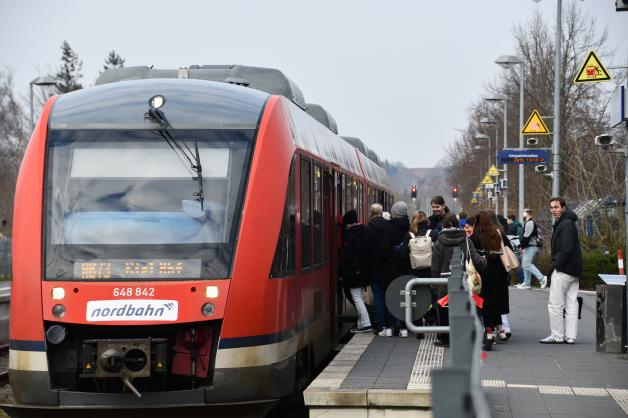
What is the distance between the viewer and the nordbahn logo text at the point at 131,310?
8.74 meters

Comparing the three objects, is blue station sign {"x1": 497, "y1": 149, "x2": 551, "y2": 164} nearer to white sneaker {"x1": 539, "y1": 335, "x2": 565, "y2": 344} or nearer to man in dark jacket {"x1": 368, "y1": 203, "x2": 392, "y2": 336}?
white sneaker {"x1": 539, "y1": 335, "x2": 565, "y2": 344}

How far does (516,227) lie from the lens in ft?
93.5

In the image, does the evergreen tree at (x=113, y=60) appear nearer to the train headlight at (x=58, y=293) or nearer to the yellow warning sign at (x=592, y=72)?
the yellow warning sign at (x=592, y=72)

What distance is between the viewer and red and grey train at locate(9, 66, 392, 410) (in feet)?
28.8

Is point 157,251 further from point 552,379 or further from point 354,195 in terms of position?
point 354,195

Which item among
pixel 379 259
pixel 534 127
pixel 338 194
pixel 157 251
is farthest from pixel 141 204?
pixel 534 127

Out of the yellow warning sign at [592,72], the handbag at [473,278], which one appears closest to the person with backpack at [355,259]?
the handbag at [473,278]

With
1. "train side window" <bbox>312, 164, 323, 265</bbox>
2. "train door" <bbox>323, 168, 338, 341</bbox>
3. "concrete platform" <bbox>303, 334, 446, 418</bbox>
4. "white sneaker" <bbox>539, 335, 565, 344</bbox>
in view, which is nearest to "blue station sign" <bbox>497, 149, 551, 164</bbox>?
"white sneaker" <bbox>539, 335, 565, 344</bbox>

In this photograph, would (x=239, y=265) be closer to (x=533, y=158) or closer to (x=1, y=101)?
(x=533, y=158)

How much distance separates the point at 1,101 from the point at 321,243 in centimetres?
6217

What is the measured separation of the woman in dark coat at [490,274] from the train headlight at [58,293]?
20.6 feet

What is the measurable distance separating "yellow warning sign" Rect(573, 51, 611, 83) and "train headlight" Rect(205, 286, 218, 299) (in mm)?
12306

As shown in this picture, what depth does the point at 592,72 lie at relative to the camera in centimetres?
1991

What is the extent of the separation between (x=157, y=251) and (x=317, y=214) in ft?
10.6
